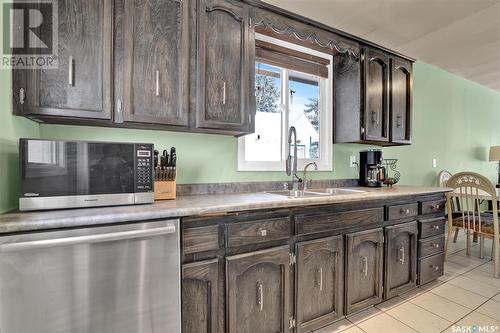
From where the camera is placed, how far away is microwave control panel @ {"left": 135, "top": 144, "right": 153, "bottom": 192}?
A: 1.33 meters

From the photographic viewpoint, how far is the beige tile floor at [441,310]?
1.67m

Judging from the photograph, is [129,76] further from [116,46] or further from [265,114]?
[265,114]

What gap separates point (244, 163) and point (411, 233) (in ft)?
5.16

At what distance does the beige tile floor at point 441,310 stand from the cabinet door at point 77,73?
2032 millimetres

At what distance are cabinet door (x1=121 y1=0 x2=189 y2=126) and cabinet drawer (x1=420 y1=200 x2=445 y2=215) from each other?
2.19 meters

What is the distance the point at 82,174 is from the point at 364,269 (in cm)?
195

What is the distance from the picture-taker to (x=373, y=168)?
2.62 metres

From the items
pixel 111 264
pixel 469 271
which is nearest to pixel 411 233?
pixel 469 271


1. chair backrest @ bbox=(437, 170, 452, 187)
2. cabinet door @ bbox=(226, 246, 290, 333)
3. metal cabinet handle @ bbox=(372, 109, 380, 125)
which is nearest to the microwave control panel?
cabinet door @ bbox=(226, 246, 290, 333)

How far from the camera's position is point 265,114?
2297 mm

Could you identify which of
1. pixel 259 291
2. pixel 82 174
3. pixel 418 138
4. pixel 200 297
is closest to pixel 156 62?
pixel 82 174

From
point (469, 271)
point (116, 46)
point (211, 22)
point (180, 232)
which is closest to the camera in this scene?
point (180, 232)

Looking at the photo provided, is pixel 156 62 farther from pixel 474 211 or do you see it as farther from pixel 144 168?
pixel 474 211

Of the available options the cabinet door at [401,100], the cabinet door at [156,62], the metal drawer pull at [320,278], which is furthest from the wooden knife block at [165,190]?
the cabinet door at [401,100]
